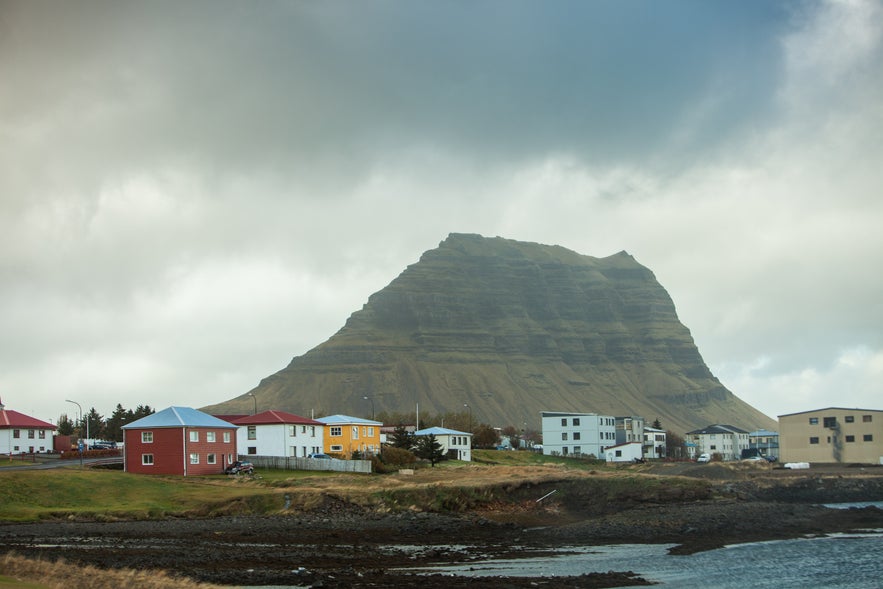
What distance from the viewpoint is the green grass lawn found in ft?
182

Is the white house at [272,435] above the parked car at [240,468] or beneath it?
above

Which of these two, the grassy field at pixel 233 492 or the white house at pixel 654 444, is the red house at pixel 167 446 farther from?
the white house at pixel 654 444

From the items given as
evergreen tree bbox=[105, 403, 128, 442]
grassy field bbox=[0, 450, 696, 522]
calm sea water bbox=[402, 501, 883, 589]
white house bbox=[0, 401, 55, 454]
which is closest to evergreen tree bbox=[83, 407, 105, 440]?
evergreen tree bbox=[105, 403, 128, 442]

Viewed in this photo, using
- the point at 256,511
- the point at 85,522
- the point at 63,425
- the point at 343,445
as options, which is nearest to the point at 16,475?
the point at 85,522

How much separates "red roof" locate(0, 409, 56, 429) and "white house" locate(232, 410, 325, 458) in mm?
23961

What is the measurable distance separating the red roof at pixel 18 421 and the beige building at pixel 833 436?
308 feet

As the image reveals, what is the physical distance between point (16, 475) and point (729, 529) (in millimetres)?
47194

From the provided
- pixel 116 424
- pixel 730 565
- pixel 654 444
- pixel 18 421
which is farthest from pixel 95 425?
pixel 730 565

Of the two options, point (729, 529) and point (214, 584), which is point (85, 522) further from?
point (729, 529)

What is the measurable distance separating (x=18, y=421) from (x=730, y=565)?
262ft

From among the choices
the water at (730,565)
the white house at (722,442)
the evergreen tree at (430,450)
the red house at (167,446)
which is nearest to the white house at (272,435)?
the evergreen tree at (430,450)

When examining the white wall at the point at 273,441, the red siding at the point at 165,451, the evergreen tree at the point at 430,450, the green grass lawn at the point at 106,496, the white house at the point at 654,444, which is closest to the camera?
the green grass lawn at the point at 106,496

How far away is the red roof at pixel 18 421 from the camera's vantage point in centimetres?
9650

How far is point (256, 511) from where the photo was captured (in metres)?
59.1
